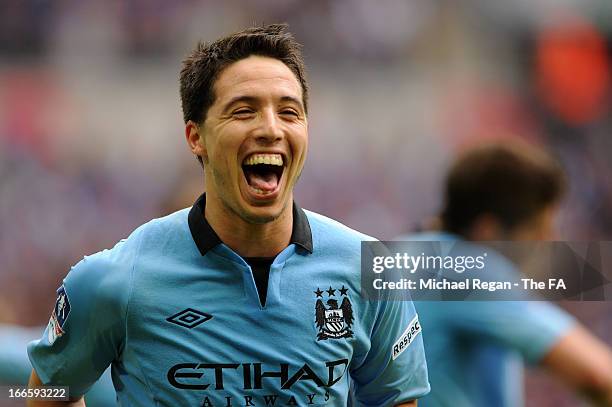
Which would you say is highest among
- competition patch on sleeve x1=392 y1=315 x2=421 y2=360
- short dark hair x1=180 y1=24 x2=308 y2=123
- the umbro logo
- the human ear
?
short dark hair x1=180 y1=24 x2=308 y2=123

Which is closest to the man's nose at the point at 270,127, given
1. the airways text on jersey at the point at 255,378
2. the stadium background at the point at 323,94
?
the airways text on jersey at the point at 255,378

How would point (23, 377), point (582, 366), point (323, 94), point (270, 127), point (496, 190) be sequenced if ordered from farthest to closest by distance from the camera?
point (323, 94) → point (496, 190) → point (23, 377) → point (582, 366) → point (270, 127)

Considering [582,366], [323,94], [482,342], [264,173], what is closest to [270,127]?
[264,173]

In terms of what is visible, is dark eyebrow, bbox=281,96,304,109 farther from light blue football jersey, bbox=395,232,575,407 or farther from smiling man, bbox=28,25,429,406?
light blue football jersey, bbox=395,232,575,407

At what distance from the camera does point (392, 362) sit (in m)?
2.14

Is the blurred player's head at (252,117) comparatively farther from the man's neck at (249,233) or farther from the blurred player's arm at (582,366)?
the blurred player's arm at (582,366)

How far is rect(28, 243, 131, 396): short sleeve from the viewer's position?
6.59 feet

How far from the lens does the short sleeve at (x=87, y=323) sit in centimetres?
201

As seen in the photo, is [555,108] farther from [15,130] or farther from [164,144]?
[15,130]

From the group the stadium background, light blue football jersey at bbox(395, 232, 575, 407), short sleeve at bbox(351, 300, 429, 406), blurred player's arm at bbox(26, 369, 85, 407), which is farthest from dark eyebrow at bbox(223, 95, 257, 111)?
the stadium background

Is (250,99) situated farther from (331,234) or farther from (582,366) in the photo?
(582,366)

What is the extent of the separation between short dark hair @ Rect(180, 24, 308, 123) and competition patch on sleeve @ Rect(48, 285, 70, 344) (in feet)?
1.57

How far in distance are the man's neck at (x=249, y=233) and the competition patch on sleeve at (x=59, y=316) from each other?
13.8 inches

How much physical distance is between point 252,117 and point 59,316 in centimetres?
A: 60
